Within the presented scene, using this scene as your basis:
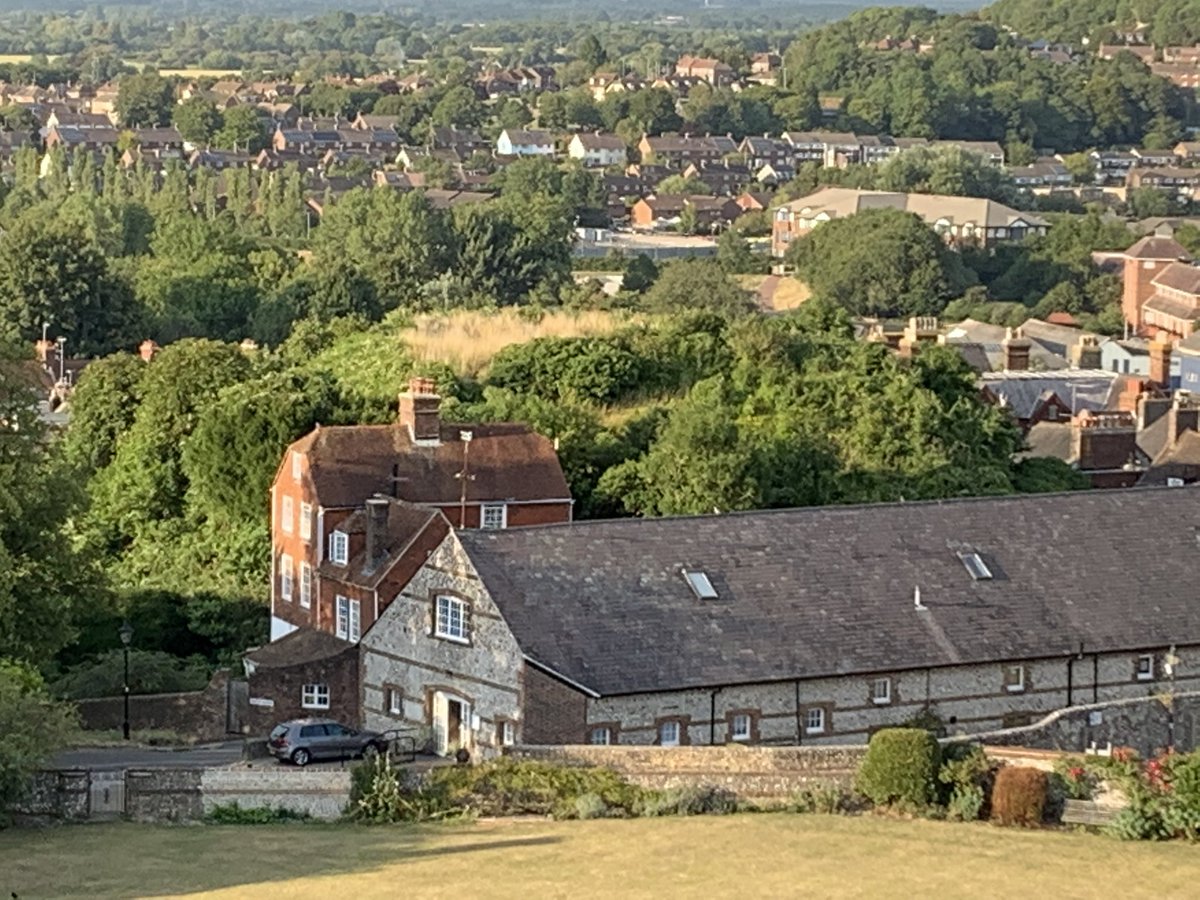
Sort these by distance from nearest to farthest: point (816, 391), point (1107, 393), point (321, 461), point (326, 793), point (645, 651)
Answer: point (326, 793) → point (645, 651) → point (321, 461) → point (816, 391) → point (1107, 393)

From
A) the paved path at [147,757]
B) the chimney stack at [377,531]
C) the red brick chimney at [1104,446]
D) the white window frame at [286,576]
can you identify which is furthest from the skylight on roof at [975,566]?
the red brick chimney at [1104,446]

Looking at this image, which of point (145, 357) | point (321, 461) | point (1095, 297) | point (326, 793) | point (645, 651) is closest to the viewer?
point (326, 793)

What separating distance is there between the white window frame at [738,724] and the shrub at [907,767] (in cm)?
439

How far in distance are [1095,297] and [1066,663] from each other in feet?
325

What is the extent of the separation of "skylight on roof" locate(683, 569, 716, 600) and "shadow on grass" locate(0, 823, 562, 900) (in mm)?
6730

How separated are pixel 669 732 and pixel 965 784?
5312 millimetres

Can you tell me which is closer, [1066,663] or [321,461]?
[1066,663]

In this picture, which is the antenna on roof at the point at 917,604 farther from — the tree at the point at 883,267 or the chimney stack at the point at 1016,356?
the tree at the point at 883,267

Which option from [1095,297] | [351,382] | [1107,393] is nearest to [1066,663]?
[351,382]

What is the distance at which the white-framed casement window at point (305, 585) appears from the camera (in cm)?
4997

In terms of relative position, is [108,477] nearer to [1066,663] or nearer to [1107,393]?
[1066,663]

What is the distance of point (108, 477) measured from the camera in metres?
62.3

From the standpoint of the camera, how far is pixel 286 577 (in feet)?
168

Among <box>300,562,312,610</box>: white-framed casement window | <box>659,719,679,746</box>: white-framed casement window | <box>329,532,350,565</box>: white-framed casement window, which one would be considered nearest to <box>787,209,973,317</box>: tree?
<box>300,562,312,610</box>: white-framed casement window
